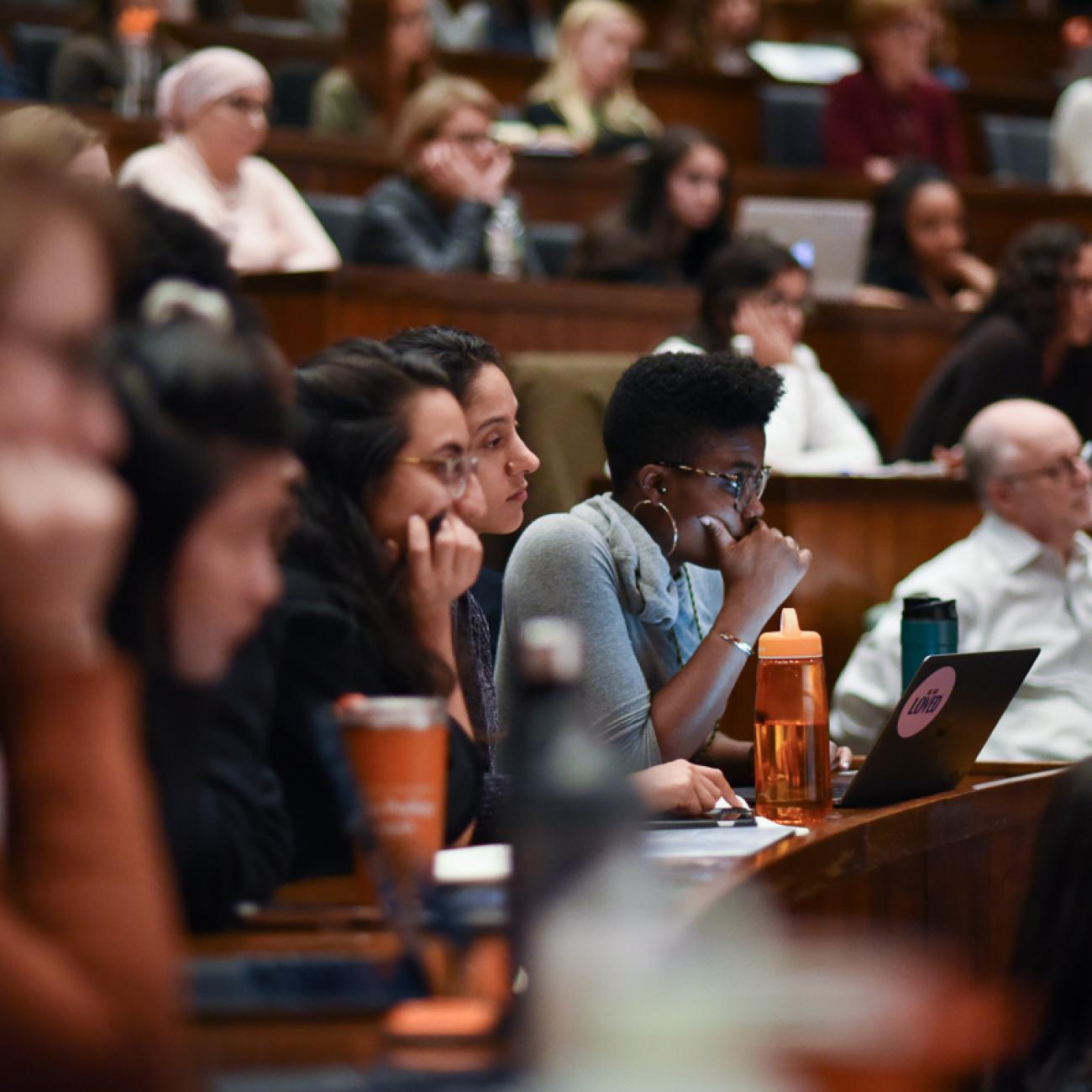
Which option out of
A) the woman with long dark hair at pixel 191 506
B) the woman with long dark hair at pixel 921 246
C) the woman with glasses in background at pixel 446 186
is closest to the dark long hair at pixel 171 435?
the woman with long dark hair at pixel 191 506

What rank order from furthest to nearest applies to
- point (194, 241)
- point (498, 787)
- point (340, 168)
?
point (340, 168)
point (498, 787)
point (194, 241)

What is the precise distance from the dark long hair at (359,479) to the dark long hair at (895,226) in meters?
3.82

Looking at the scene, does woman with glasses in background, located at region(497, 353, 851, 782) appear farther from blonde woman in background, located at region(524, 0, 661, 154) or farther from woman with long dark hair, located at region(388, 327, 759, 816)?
blonde woman in background, located at region(524, 0, 661, 154)

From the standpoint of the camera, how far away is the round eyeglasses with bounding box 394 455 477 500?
1.72 m

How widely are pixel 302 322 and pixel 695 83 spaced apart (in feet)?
9.87

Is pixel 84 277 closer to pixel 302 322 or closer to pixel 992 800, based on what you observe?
pixel 992 800

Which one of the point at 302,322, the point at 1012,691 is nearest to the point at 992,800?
the point at 1012,691

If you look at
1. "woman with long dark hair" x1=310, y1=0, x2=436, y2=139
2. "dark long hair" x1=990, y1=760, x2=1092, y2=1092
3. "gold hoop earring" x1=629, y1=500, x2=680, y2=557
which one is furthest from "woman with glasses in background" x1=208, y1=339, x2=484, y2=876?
"woman with long dark hair" x1=310, y1=0, x2=436, y2=139

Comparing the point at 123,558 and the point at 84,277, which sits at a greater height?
the point at 84,277

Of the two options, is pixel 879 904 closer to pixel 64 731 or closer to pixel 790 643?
pixel 790 643

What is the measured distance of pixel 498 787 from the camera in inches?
76.6

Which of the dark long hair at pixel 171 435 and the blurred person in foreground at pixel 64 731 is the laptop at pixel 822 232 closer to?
the dark long hair at pixel 171 435

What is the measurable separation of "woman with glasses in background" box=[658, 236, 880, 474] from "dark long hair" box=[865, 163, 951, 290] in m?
1.18

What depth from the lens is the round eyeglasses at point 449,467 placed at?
1722 mm
